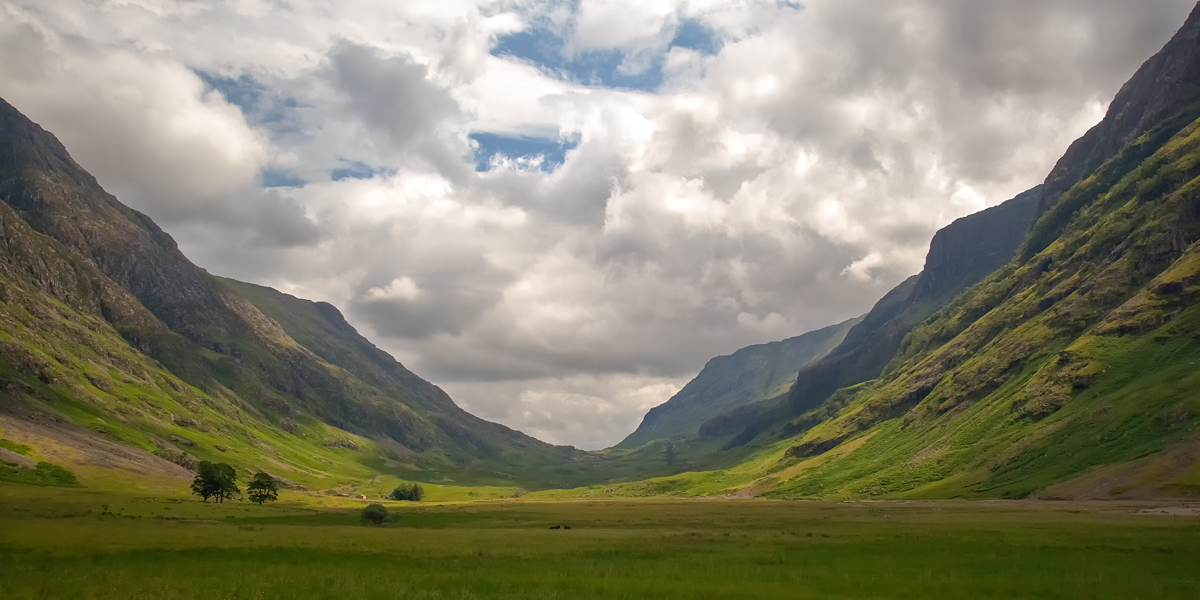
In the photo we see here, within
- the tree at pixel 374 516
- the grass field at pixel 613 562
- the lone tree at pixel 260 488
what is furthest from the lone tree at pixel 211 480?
→ the grass field at pixel 613 562

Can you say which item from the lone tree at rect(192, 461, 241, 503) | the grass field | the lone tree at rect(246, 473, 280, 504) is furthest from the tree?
the lone tree at rect(246, 473, 280, 504)

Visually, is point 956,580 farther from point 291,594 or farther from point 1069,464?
point 1069,464

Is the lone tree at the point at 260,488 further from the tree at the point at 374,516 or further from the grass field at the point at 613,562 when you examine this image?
the grass field at the point at 613,562

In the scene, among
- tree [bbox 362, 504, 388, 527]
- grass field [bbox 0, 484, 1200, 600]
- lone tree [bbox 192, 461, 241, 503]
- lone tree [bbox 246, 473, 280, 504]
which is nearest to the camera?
grass field [bbox 0, 484, 1200, 600]

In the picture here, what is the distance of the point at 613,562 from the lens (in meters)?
51.5

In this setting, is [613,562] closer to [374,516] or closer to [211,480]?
[374,516]

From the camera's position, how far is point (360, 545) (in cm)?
6228

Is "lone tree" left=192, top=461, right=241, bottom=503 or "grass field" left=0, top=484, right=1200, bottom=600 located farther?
"lone tree" left=192, top=461, right=241, bottom=503

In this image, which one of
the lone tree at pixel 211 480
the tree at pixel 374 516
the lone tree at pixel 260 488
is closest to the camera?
the tree at pixel 374 516

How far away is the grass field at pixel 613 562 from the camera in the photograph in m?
36.3

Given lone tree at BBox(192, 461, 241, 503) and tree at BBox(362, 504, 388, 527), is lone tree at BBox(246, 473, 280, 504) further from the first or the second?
tree at BBox(362, 504, 388, 527)

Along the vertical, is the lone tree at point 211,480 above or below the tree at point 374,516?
above

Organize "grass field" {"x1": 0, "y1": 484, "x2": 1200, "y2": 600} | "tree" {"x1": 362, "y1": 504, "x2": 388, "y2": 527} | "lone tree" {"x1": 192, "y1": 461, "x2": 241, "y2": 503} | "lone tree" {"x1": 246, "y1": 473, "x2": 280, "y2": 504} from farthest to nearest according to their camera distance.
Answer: "lone tree" {"x1": 246, "y1": 473, "x2": 280, "y2": 504}, "lone tree" {"x1": 192, "y1": 461, "x2": 241, "y2": 503}, "tree" {"x1": 362, "y1": 504, "x2": 388, "y2": 527}, "grass field" {"x1": 0, "y1": 484, "x2": 1200, "y2": 600}

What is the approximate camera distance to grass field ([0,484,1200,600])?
36281mm
